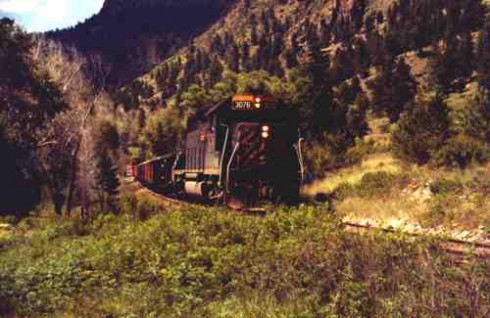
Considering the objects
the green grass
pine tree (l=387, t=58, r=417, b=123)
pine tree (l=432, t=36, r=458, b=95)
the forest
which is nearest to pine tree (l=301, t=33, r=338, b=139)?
the forest

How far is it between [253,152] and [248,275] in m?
10.7

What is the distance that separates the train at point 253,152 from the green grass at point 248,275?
644 cm

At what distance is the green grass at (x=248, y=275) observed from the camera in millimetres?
7168

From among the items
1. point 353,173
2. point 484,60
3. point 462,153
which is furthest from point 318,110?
point 484,60

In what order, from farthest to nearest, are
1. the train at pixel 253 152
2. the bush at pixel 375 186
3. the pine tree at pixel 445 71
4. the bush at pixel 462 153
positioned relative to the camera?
the pine tree at pixel 445 71, the bush at pixel 462 153, the bush at pixel 375 186, the train at pixel 253 152

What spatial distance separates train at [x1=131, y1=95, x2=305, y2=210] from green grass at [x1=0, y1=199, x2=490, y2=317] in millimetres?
6438

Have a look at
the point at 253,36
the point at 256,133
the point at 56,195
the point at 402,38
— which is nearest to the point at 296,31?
the point at 253,36

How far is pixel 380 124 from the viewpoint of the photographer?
192 feet

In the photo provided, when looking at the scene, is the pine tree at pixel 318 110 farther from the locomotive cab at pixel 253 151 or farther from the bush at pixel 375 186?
the locomotive cab at pixel 253 151

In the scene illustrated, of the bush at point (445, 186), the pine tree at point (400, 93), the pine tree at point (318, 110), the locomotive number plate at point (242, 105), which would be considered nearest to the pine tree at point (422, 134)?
the bush at point (445, 186)

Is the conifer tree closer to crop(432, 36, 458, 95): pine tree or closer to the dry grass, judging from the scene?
crop(432, 36, 458, 95): pine tree

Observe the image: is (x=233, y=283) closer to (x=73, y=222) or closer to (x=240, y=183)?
(x=73, y=222)

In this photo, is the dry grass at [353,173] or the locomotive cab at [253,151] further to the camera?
the dry grass at [353,173]

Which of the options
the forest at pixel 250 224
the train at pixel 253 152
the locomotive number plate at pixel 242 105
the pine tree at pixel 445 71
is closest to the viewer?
the forest at pixel 250 224
